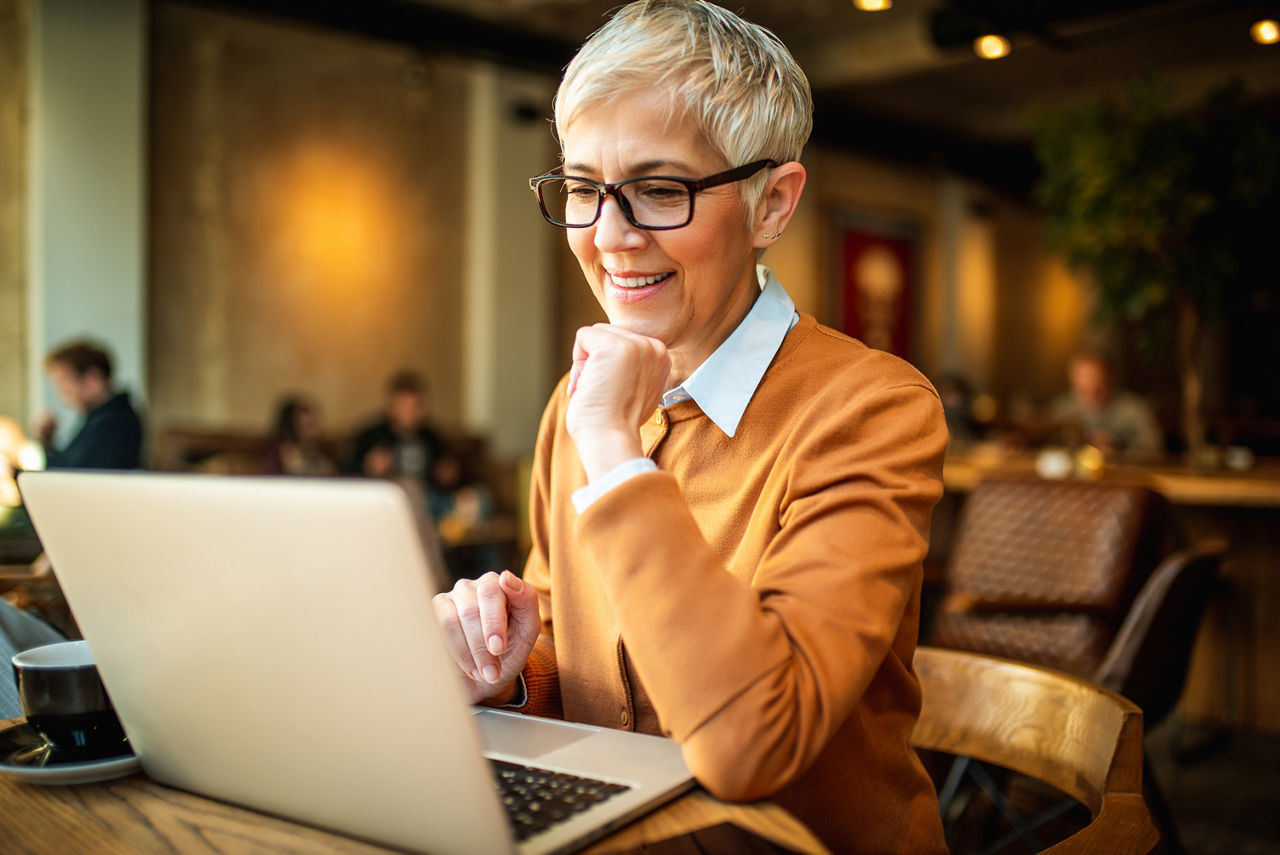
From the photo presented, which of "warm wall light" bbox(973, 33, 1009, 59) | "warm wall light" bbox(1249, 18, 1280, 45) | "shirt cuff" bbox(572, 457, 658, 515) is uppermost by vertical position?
"warm wall light" bbox(973, 33, 1009, 59)

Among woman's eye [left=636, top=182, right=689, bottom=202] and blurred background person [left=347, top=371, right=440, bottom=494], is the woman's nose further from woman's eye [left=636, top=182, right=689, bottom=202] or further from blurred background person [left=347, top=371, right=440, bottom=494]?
blurred background person [left=347, top=371, right=440, bottom=494]

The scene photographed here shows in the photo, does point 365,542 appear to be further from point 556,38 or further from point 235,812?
point 556,38

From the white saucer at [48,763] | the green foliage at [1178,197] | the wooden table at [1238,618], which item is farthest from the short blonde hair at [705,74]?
the green foliage at [1178,197]

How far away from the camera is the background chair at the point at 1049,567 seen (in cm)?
265

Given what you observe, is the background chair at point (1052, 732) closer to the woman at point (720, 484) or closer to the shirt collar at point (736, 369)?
the woman at point (720, 484)

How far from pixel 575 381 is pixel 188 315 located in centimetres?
603

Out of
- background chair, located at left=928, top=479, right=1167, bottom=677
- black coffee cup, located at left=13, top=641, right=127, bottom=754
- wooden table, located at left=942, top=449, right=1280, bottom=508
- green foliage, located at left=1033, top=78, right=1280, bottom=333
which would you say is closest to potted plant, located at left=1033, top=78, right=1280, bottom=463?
green foliage, located at left=1033, top=78, right=1280, bottom=333

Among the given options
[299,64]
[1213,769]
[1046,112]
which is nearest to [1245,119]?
[1046,112]

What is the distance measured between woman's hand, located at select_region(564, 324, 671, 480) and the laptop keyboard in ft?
0.80

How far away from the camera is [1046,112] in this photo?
468cm

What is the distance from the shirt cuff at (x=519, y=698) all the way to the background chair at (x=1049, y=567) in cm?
200

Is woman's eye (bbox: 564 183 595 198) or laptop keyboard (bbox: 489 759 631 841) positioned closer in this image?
laptop keyboard (bbox: 489 759 631 841)

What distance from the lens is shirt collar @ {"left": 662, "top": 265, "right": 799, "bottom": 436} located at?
1096mm

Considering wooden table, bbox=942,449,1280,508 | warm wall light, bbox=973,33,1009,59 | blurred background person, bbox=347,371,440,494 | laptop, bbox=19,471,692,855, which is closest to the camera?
laptop, bbox=19,471,692,855
